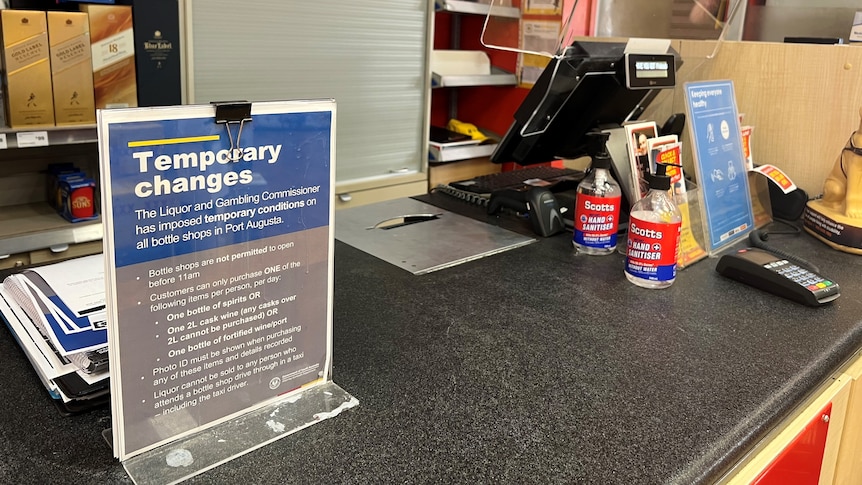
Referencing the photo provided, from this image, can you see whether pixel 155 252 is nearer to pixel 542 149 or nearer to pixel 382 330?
pixel 382 330

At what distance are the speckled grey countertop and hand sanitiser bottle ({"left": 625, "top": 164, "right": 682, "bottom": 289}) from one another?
0.03 meters

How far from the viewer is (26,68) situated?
1998mm

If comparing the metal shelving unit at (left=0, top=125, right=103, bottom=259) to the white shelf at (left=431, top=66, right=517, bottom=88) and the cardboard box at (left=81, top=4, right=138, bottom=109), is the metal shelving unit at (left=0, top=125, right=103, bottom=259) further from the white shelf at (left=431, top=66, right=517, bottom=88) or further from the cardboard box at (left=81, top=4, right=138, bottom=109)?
the white shelf at (left=431, top=66, right=517, bottom=88)

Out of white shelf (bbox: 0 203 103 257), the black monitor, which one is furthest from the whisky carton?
the black monitor

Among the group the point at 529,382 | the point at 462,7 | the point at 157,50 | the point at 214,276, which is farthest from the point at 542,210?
the point at 462,7

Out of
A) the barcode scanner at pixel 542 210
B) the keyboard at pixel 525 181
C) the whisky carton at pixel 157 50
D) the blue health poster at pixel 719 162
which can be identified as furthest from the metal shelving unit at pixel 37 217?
the blue health poster at pixel 719 162

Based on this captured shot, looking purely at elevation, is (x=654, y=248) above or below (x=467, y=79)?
below

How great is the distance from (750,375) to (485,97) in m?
2.84

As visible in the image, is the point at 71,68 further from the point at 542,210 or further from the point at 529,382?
the point at 529,382

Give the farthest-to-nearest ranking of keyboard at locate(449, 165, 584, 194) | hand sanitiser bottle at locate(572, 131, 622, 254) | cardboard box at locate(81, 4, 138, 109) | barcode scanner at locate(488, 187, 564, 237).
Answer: cardboard box at locate(81, 4, 138, 109), keyboard at locate(449, 165, 584, 194), barcode scanner at locate(488, 187, 564, 237), hand sanitiser bottle at locate(572, 131, 622, 254)

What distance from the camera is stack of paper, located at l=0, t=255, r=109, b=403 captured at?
0.76 m

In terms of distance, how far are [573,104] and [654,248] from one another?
452mm

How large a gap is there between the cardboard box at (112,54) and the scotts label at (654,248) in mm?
1622

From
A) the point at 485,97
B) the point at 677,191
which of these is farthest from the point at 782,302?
the point at 485,97
